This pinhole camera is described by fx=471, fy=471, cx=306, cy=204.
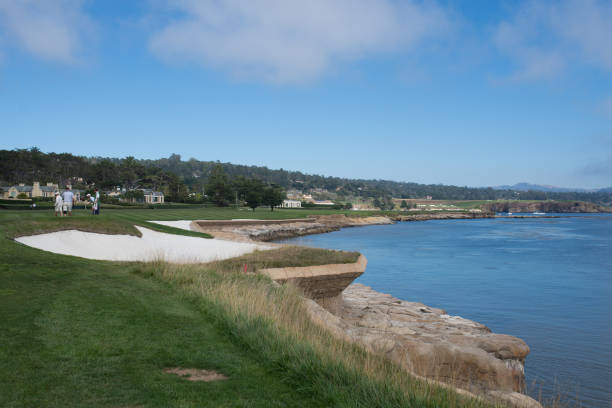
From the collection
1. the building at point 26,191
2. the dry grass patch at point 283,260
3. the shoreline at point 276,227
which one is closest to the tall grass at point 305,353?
the dry grass patch at point 283,260

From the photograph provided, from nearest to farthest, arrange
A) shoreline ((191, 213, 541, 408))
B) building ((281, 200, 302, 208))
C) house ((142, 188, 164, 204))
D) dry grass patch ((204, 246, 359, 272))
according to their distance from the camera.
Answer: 1. shoreline ((191, 213, 541, 408))
2. dry grass patch ((204, 246, 359, 272))
3. house ((142, 188, 164, 204))
4. building ((281, 200, 302, 208))

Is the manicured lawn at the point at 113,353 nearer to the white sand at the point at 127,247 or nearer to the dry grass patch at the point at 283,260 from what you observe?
the dry grass patch at the point at 283,260

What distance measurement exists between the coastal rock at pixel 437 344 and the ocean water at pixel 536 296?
0.69 metres

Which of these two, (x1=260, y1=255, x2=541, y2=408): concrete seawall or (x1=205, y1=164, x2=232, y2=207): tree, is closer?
(x1=260, y1=255, x2=541, y2=408): concrete seawall

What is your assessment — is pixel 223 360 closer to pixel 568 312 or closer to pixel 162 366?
pixel 162 366

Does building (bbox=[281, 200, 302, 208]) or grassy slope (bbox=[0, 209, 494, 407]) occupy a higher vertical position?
grassy slope (bbox=[0, 209, 494, 407])

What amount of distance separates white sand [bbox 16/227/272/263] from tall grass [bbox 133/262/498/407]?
230 inches

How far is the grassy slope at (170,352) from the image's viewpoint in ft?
13.5

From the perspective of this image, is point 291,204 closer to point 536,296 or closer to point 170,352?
point 536,296

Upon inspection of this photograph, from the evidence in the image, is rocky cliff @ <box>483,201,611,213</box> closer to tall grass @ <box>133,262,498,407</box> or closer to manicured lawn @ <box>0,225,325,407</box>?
tall grass @ <box>133,262,498,407</box>

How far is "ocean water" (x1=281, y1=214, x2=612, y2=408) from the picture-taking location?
11117 millimetres

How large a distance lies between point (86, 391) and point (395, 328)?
9048 millimetres

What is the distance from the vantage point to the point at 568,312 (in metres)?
18.0

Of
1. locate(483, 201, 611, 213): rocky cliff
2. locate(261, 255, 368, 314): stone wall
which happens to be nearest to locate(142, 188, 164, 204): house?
locate(261, 255, 368, 314): stone wall
